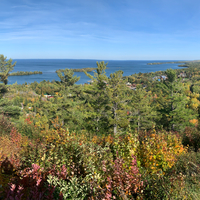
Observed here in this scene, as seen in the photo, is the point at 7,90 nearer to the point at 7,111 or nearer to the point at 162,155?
the point at 7,111

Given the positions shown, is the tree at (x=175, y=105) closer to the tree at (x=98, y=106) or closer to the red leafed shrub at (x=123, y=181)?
the tree at (x=98, y=106)

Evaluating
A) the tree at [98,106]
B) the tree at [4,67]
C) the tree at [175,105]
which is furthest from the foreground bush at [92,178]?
the tree at [4,67]

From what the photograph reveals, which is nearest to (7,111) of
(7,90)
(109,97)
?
(7,90)

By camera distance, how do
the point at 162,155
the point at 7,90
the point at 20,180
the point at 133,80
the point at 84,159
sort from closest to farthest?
1. the point at 20,180
2. the point at 84,159
3. the point at 162,155
4. the point at 7,90
5. the point at 133,80

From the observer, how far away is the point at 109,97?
45.4ft

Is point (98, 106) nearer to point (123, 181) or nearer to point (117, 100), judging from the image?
point (117, 100)

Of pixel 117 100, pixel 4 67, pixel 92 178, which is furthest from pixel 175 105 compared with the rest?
pixel 4 67

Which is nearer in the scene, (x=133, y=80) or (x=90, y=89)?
(x=90, y=89)

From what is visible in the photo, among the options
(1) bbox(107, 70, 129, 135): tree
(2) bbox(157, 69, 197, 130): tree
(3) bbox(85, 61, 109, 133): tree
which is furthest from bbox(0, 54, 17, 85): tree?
(2) bbox(157, 69, 197, 130): tree

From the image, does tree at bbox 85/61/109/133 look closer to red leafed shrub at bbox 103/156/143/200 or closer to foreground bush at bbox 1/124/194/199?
foreground bush at bbox 1/124/194/199

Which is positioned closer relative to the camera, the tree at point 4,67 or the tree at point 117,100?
the tree at point 117,100

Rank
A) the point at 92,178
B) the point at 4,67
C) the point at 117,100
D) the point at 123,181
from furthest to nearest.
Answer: the point at 4,67
the point at 117,100
the point at 123,181
the point at 92,178

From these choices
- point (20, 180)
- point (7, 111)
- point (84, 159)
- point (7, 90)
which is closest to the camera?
point (20, 180)

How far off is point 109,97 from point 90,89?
3.65 metres
